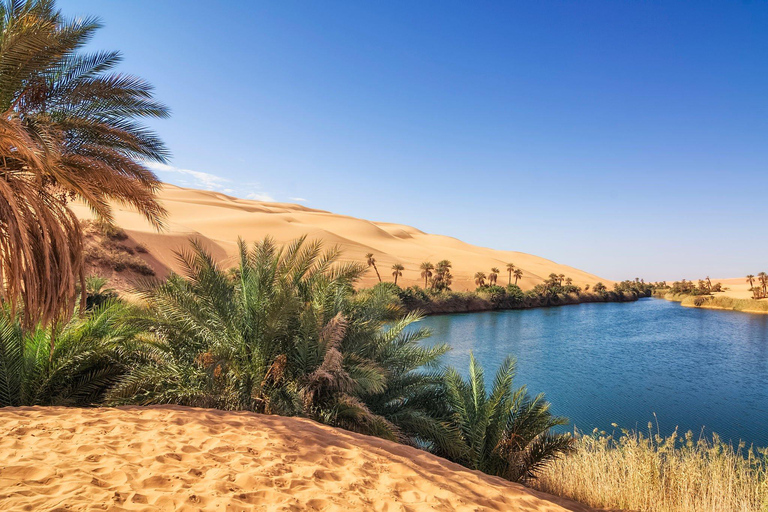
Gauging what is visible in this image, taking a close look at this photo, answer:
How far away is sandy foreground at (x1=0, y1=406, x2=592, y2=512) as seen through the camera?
→ 2785mm

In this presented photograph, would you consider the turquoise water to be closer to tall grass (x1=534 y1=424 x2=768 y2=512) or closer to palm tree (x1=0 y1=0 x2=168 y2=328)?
tall grass (x1=534 y1=424 x2=768 y2=512)

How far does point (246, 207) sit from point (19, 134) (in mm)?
88978

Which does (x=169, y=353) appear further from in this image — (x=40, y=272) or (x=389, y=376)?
(x=389, y=376)

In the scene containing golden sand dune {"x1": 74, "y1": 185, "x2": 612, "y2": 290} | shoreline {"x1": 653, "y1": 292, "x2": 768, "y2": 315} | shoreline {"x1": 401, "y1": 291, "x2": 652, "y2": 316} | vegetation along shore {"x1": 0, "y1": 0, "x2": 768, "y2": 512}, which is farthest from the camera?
shoreline {"x1": 653, "y1": 292, "x2": 768, "y2": 315}

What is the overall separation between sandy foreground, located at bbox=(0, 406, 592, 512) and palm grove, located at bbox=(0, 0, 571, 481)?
1.07 metres

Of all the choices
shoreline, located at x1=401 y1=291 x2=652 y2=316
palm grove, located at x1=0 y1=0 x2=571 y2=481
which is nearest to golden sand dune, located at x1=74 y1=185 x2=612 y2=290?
shoreline, located at x1=401 y1=291 x2=652 y2=316

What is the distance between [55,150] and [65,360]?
3.20 metres

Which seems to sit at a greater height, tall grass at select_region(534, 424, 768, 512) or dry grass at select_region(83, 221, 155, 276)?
dry grass at select_region(83, 221, 155, 276)

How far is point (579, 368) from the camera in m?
18.0

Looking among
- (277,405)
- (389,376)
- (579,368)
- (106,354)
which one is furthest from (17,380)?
(579,368)

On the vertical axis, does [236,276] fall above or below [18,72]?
below

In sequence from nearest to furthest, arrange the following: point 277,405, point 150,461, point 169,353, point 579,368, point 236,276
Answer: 1. point 150,461
2. point 277,405
3. point 169,353
4. point 236,276
5. point 579,368

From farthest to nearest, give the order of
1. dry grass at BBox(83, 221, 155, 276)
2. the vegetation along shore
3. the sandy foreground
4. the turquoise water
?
dry grass at BBox(83, 221, 155, 276) → the turquoise water → the vegetation along shore → the sandy foreground

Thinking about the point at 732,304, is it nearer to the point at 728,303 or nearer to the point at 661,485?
the point at 728,303
